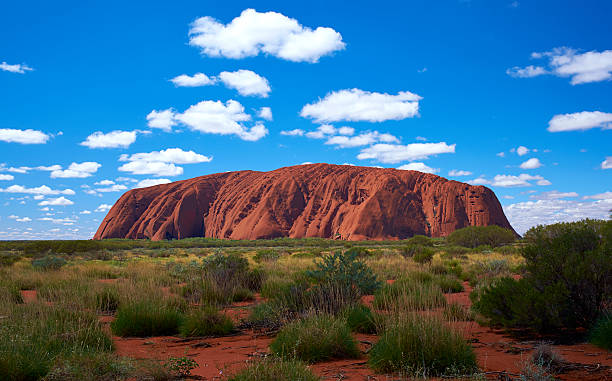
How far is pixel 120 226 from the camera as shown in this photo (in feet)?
331

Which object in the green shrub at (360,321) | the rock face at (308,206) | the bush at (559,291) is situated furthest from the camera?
the rock face at (308,206)

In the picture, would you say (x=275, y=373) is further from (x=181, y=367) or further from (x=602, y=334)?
(x=602, y=334)

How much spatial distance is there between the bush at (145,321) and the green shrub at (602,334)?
628 centimetres

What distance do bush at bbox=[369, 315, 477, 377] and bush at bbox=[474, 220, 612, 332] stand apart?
2.10 metres

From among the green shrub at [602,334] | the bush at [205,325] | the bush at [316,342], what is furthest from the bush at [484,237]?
the bush at [316,342]

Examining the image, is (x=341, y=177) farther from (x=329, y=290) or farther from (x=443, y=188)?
(x=329, y=290)

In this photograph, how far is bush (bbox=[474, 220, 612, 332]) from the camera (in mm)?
5746

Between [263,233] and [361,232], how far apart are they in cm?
2123

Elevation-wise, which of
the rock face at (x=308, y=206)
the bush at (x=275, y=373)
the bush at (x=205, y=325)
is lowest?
the bush at (x=205, y=325)

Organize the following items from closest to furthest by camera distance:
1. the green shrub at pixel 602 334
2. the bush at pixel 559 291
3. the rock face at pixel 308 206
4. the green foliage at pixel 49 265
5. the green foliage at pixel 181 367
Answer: the green foliage at pixel 181 367 < the green shrub at pixel 602 334 < the bush at pixel 559 291 < the green foliage at pixel 49 265 < the rock face at pixel 308 206

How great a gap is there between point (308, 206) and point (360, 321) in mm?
87524

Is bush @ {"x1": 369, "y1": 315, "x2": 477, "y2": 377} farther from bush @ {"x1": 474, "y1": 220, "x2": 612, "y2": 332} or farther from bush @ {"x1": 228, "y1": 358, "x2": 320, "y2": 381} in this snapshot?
bush @ {"x1": 474, "y1": 220, "x2": 612, "y2": 332}

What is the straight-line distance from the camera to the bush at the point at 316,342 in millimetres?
4824

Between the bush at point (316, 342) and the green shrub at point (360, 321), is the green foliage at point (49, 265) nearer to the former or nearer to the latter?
the green shrub at point (360, 321)
